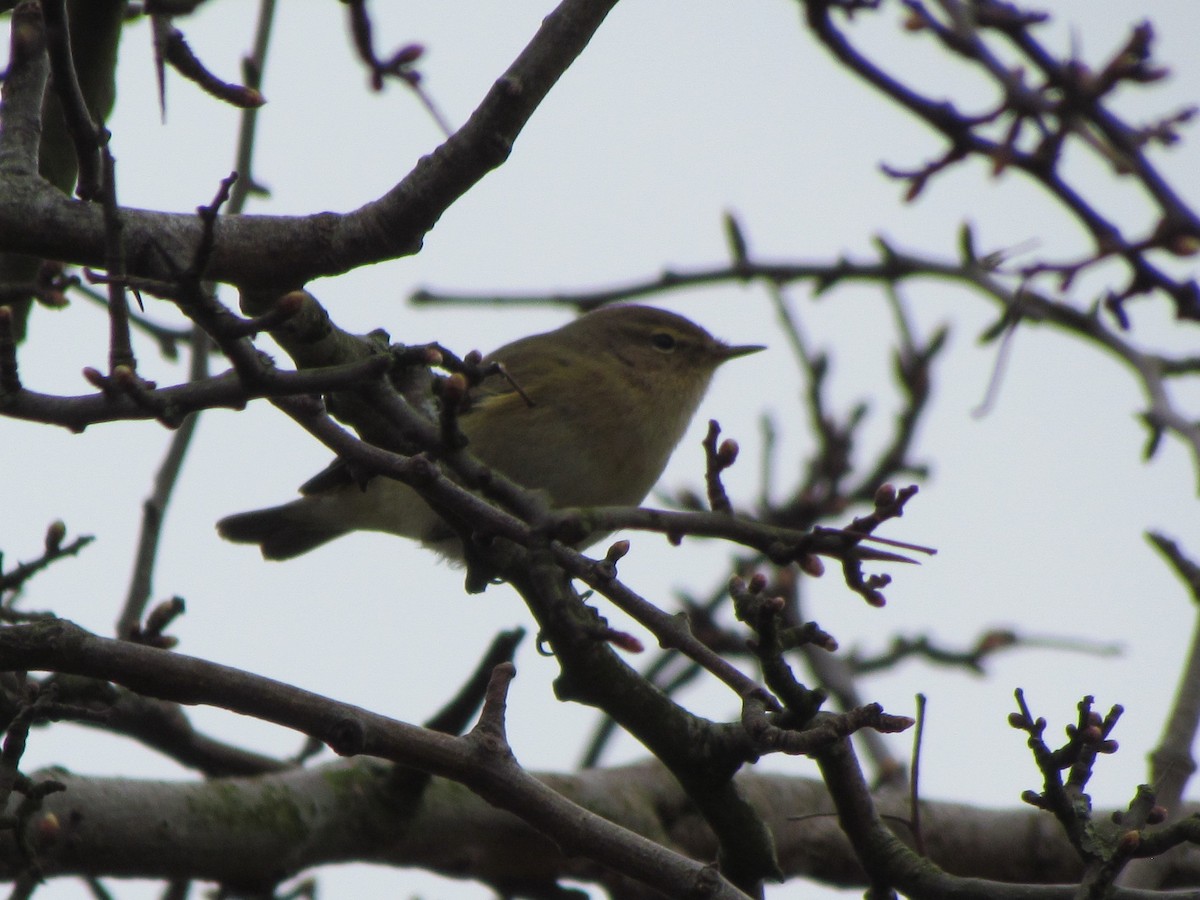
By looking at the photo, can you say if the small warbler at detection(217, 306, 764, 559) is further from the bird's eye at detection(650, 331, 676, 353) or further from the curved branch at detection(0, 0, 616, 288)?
the curved branch at detection(0, 0, 616, 288)

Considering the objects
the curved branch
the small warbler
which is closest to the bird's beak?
the small warbler

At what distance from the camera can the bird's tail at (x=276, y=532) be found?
830 centimetres

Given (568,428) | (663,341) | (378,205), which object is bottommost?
(378,205)

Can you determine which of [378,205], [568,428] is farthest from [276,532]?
[378,205]

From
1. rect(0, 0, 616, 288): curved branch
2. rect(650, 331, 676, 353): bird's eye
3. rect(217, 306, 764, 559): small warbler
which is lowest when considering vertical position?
rect(0, 0, 616, 288): curved branch

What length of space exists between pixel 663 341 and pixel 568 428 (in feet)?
5.00

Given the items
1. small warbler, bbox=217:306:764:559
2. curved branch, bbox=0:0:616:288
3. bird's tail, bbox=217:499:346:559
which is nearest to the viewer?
curved branch, bbox=0:0:616:288

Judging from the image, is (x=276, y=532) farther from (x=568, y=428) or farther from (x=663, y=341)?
(x=663, y=341)

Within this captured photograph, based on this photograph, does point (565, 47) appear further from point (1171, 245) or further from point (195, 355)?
point (1171, 245)

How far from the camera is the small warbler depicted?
678cm

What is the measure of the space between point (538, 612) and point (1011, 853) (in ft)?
10.2

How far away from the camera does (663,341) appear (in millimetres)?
8227

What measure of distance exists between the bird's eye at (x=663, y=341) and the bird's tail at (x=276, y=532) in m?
2.14

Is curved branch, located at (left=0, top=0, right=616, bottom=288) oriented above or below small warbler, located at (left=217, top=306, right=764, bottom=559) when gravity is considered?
below
